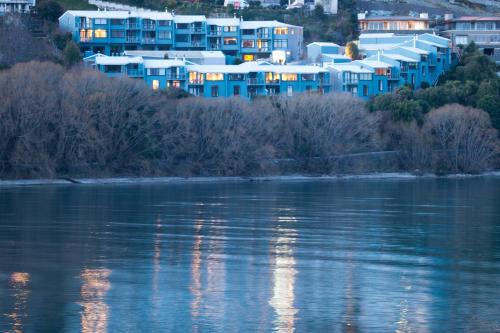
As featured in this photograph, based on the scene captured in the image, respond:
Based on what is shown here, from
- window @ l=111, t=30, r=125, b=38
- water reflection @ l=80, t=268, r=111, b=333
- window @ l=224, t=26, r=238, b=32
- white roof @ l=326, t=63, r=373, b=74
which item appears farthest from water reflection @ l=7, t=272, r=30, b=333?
window @ l=224, t=26, r=238, b=32

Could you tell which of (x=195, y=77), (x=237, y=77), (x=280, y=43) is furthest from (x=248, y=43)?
(x=195, y=77)

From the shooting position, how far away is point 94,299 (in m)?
25.1

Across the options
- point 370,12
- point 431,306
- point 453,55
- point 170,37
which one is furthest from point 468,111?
point 431,306

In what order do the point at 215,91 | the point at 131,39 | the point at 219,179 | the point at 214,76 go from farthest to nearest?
the point at 131,39
the point at 215,91
the point at 214,76
the point at 219,179

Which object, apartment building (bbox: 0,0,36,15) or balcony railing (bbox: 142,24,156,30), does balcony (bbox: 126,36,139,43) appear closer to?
balcony railing (bbox: 142,24,156,30)

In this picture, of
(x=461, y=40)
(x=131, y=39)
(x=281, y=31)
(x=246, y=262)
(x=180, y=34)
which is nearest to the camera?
(x=246, y=262)

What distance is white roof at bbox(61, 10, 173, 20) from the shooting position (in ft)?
259

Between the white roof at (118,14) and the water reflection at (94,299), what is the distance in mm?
51757

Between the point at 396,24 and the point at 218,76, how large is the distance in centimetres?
2454

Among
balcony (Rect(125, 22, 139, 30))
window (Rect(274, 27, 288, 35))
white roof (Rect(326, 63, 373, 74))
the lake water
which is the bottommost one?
the lake water

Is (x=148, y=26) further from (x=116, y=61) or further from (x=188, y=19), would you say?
(x=116, y=61)

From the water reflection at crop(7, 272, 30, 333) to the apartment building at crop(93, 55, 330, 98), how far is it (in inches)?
1740

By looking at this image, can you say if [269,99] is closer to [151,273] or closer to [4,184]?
[4,184]

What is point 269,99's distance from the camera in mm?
65812
